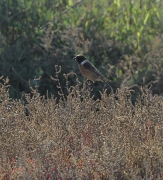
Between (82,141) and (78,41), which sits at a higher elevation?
(82,141)

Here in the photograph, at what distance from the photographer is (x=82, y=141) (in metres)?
4.89

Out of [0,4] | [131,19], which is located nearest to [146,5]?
[131,19]

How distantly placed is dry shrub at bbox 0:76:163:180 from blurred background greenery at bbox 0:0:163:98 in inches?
172

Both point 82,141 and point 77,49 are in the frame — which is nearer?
point 82,141

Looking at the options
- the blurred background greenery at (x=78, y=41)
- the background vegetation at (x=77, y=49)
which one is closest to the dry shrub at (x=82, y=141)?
the background vegetation at (x=77, y=49)

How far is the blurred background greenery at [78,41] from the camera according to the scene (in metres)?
10.1

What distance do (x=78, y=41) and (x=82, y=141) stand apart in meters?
5.44

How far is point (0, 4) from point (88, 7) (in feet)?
4.78

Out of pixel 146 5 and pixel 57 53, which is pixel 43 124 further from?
pixel 146 5

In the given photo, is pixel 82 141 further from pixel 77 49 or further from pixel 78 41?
pixel 78 41

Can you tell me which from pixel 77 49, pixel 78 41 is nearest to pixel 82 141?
pixel 77 49

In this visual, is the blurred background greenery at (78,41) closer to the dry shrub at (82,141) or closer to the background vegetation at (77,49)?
the background vegetation at (77,49)

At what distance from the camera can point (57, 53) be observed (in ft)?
33.4

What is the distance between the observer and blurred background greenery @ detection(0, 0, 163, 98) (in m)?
10.1
